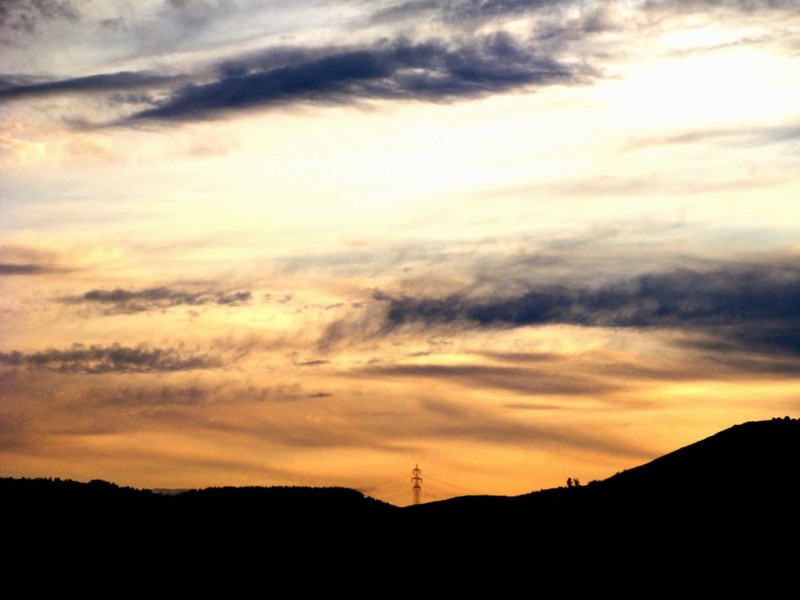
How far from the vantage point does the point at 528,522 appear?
80062 millimetres

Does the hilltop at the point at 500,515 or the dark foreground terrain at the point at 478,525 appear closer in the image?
the dark foreground terrain at the point at 478,525

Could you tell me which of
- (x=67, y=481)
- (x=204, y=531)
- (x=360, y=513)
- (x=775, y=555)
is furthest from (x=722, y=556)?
(x=67, y=481)

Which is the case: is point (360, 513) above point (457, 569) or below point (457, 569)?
above

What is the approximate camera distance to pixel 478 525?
82312mm

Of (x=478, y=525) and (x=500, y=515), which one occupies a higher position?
(x=500, y=515)

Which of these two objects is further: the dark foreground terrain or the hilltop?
the hilltop

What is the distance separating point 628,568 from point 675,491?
7.90 m

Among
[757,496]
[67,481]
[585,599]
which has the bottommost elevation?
[585,599]

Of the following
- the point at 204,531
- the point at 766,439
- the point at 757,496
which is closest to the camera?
the point at 757,496

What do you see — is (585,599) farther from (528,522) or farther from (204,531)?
(204,531)

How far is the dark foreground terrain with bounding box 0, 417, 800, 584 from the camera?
69.6 m

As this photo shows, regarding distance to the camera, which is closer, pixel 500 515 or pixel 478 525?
pixel 478 525

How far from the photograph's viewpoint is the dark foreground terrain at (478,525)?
69.6m

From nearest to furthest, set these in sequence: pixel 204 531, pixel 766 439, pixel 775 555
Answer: pixel 775 555 → pixel 766 439 → pixel 204 531
